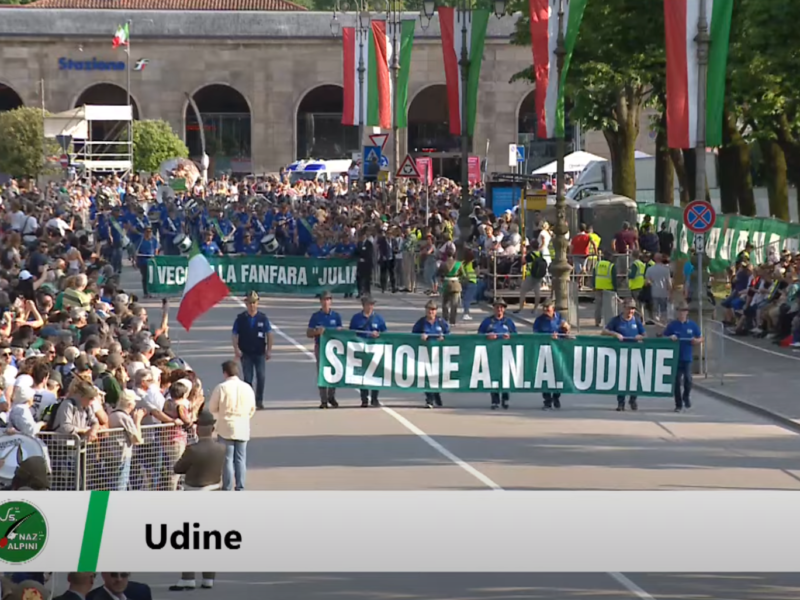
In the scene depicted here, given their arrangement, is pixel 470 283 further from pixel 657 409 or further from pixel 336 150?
pixel 336 150

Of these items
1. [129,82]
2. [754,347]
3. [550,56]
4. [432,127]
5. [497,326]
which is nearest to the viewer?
[497,326]

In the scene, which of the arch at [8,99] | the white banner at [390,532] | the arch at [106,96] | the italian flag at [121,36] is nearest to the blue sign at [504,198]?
the italian flag at [121,36]

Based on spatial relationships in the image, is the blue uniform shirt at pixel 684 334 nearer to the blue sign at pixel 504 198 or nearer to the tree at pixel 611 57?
the tree at pixel 611 57

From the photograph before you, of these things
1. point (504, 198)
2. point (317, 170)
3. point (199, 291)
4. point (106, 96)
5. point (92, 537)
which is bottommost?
point (92, 537)

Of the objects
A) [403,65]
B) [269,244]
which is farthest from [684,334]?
[403,65]

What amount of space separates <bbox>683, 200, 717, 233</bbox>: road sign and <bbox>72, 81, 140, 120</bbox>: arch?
66.2 m

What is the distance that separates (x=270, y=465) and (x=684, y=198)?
119ft

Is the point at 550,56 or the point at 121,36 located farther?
the point at 121,36

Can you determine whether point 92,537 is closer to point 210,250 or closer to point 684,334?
point 684,334

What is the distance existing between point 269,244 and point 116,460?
32.1 m

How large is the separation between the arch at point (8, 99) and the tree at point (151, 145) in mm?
10924

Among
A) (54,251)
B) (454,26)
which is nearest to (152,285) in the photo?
(54,251)

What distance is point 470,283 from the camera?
37.1 meters

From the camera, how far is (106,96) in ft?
305
